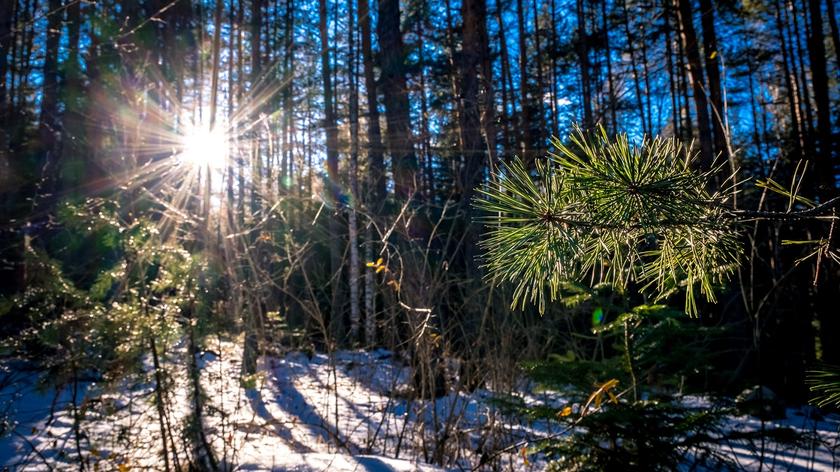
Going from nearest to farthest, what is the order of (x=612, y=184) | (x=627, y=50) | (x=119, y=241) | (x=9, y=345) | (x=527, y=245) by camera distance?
(x=612, y=184)
(x=527, y=245)
(x=9, y=345)
(x=119, y=241)
(x=627, y=50)

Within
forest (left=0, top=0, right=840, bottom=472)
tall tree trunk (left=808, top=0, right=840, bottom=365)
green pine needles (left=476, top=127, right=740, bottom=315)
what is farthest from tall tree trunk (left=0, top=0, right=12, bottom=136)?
tall tree trunk (left=808, top=0, right=840, bottom=365)

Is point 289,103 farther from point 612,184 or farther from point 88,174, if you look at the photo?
point 612,184

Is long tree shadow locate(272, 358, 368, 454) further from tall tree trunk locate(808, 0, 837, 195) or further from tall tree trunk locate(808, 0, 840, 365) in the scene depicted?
tall tree trunk locate(808, 0, 837, 195)

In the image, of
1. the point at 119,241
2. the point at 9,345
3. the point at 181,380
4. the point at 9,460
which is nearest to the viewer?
the point at 9,345

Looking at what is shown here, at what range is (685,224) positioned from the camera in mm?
1145

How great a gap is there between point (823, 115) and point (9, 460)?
971 cm

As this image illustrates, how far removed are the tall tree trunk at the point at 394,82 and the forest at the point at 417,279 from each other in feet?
0.21

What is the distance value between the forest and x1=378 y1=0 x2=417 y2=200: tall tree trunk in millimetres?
65

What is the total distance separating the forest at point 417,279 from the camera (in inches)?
52.5

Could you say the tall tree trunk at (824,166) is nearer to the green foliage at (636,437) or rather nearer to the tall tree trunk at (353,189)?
the green foliage at (636,437)

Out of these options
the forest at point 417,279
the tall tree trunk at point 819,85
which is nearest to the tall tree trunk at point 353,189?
the forest at point 417,279

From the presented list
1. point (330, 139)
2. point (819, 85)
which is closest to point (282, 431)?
point (330, 139)

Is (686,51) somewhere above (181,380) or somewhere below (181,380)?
above

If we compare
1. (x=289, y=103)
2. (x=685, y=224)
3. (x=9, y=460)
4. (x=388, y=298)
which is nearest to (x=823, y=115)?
(x=388, y=298)
